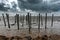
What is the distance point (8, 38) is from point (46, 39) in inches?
82.7

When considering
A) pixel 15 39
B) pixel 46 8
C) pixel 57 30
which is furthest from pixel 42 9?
pixel 15 39

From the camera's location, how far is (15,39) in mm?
9086

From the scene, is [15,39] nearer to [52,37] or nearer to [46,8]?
[52,37]

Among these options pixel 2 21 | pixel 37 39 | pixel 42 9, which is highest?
pixel 42 9

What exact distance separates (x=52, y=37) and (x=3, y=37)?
2.79 meters

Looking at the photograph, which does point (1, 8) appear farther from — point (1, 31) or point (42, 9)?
point (42, 9)

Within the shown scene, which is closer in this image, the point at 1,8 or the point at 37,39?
the point at 37,39

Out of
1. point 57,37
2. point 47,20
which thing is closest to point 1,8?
point 57,37

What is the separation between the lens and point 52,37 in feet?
32.0

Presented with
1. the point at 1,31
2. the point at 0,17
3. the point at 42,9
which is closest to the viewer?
the point at 1,31

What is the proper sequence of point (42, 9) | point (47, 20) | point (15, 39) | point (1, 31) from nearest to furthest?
1. point (15, 39)
2. point (1, 31)
3. point (42, 9)
4. point (47, 20)

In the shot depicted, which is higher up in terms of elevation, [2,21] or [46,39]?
[2,21]

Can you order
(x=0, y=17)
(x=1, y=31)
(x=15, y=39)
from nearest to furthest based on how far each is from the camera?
(x=15, y=39), (x=1, y=31), (x=0, y=17)

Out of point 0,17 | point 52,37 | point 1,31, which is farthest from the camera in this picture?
point 0,17
